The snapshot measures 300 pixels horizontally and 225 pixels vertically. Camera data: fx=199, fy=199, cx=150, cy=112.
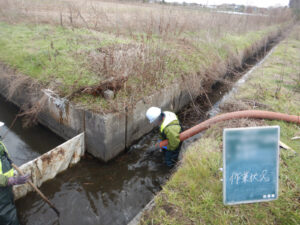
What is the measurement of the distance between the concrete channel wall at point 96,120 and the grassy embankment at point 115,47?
24 cm

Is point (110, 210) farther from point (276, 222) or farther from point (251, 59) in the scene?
point (251, 59)

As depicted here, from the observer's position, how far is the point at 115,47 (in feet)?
23.1

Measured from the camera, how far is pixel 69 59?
6438 mm

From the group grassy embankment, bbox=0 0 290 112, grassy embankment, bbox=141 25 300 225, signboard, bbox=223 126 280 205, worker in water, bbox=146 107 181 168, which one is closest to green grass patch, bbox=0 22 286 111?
grassy embankment, bbox=0 0 290 112

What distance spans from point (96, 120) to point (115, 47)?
363 cm

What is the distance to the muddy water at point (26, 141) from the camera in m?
4.88

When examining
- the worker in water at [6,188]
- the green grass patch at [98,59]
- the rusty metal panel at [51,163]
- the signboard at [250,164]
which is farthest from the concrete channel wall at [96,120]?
the signboard at [250,164]

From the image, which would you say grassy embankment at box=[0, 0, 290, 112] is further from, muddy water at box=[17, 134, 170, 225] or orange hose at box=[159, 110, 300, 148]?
orange hose at box=[159, 110, 300, 148]

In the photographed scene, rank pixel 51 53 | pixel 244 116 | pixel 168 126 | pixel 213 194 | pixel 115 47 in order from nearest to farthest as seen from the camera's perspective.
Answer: pixel 213 194, pixel 168 126, pixel 244 116, pixel 51 53, pixel 115 47

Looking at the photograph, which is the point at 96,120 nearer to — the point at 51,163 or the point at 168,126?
the point at 51,163

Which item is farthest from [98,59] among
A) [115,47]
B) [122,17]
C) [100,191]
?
[100,191]

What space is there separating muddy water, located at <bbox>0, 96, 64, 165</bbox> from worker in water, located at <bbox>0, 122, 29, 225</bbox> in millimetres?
1867

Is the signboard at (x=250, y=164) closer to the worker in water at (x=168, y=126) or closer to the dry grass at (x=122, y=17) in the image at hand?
the worker in water at (x=168, y=126)

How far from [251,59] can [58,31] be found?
13134 millimetres
